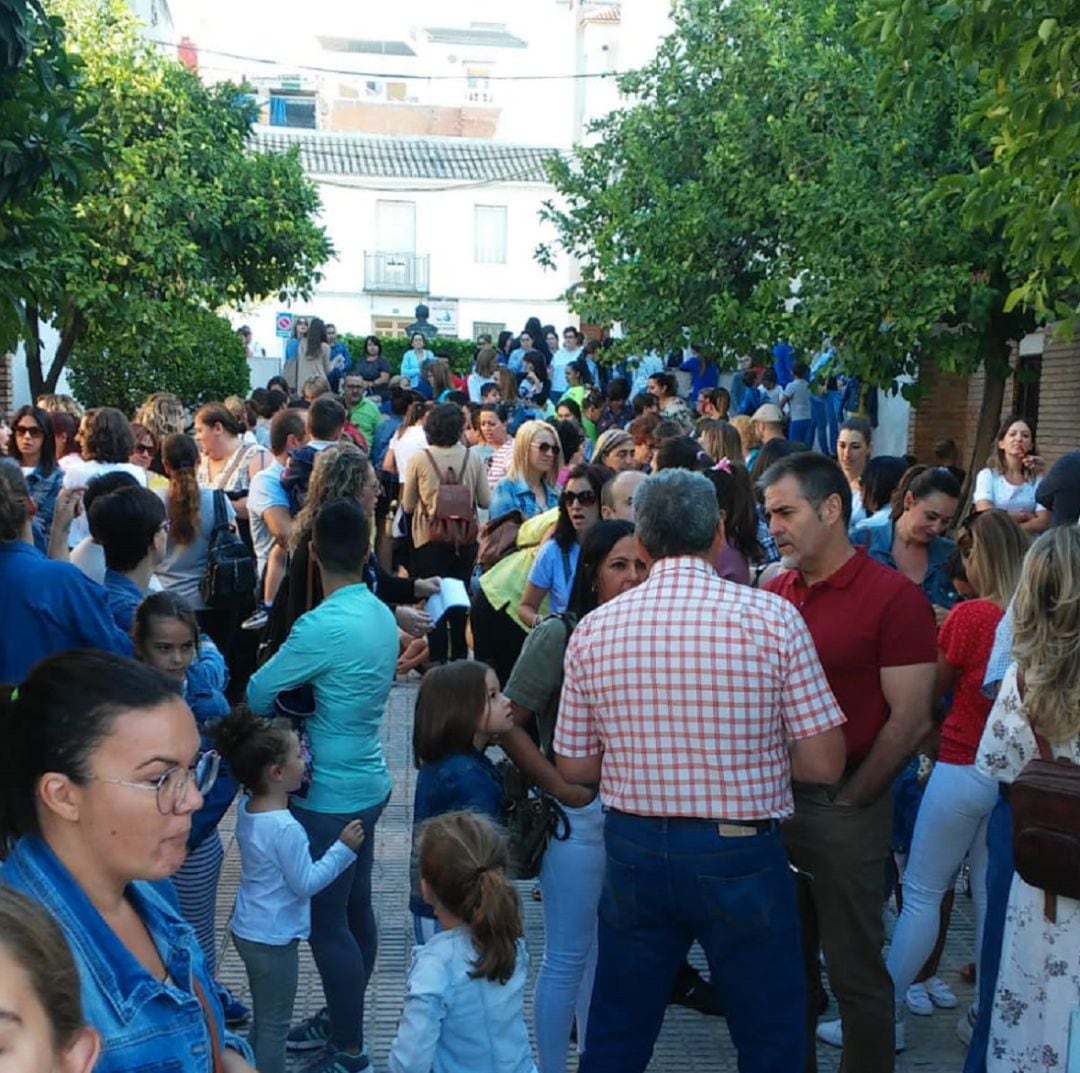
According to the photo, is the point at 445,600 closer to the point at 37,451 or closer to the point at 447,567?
the point at 37,451

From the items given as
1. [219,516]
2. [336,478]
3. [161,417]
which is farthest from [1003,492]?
[161,417]

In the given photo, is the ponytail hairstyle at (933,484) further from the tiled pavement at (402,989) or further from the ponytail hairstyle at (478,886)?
the ponytail hairstyle at (478,886)

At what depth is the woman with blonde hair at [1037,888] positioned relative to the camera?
13.9 ft

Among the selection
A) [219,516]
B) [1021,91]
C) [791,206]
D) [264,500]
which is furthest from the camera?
[791,206]

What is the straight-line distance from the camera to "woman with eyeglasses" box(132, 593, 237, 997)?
200 inches

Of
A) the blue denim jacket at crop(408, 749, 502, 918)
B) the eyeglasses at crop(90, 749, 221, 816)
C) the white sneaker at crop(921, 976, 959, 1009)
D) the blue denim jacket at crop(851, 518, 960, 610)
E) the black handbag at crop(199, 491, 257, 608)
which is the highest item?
the eyeglasses at crop(90, 749, 221, 816)

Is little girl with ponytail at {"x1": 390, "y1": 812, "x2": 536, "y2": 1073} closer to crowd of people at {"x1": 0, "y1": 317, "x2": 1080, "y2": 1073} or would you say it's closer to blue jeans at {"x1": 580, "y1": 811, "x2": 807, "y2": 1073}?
crowd of people at {"x1": 0, "y1": 317, "x2": 1080, "y2": 1073}

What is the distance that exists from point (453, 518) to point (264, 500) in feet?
6.44

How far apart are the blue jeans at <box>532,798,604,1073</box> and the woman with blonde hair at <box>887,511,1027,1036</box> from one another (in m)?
1.19

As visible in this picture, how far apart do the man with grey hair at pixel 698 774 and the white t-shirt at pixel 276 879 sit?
1.01 m

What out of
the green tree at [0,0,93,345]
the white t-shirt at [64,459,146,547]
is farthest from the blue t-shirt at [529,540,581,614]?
the green tree at [0,0,93,345]

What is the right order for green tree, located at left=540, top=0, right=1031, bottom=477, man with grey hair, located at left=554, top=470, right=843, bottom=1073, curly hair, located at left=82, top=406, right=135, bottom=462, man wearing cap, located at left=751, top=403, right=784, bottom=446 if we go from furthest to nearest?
green tree, located at left=540, top=0, right=1031, bottom=477 → man wearing cap, located at left=751, top=403, right=784, bottom=446 → curly hair, located at left=82, top=406, right=135, bottom=462 → man with grey hair, located at left=554, top=470, right=843, bottom=1073

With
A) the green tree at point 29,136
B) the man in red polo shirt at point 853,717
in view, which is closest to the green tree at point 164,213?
the green tree at point 29,136

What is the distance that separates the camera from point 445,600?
672cm
